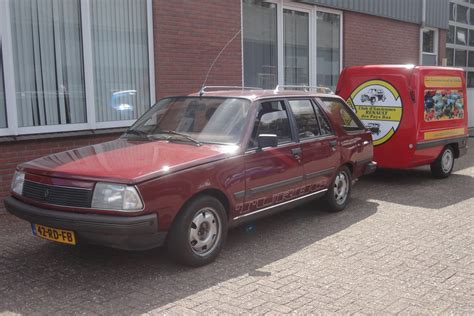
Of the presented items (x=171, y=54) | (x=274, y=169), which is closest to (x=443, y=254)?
(x=274, y=169)

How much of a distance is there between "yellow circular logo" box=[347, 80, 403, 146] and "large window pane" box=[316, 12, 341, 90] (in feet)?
12.2

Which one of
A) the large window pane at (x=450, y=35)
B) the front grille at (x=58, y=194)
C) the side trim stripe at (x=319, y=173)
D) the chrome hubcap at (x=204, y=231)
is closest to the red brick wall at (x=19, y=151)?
the front grille at (x=58, y=194)

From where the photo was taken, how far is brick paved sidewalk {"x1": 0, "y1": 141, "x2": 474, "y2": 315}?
3.96 meters

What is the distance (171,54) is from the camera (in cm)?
867

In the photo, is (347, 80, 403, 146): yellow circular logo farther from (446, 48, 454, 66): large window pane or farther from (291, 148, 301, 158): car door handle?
(446, 48, 454, 66): large window pane

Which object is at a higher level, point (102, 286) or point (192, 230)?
point (192, 230)

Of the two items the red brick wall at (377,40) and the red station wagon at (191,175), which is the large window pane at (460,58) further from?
the red station wagon at (191,175)

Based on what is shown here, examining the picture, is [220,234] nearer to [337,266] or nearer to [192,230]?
[192,230]

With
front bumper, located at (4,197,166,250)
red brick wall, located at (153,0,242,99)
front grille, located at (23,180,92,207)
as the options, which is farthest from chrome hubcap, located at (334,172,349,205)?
front grille, located at (23,180,92,207)

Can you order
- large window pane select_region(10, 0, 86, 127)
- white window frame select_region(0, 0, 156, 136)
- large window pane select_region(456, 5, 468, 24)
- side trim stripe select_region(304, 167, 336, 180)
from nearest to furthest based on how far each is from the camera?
side trim stripe select_region(304, 167, 336, 180) → white window frame select_region(0, 0, 156, 136) → large window pane select_region(10, 0, 86, 127) → large window pane select_region(456, 5, 468, 24)

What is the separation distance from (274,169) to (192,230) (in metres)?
1.24

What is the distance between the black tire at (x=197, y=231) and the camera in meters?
4.46

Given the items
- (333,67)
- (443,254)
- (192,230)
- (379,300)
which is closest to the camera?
(379,300)

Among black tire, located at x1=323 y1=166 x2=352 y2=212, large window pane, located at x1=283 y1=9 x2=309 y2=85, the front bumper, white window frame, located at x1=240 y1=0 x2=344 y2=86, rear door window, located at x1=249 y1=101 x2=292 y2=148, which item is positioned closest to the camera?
the front bumper
